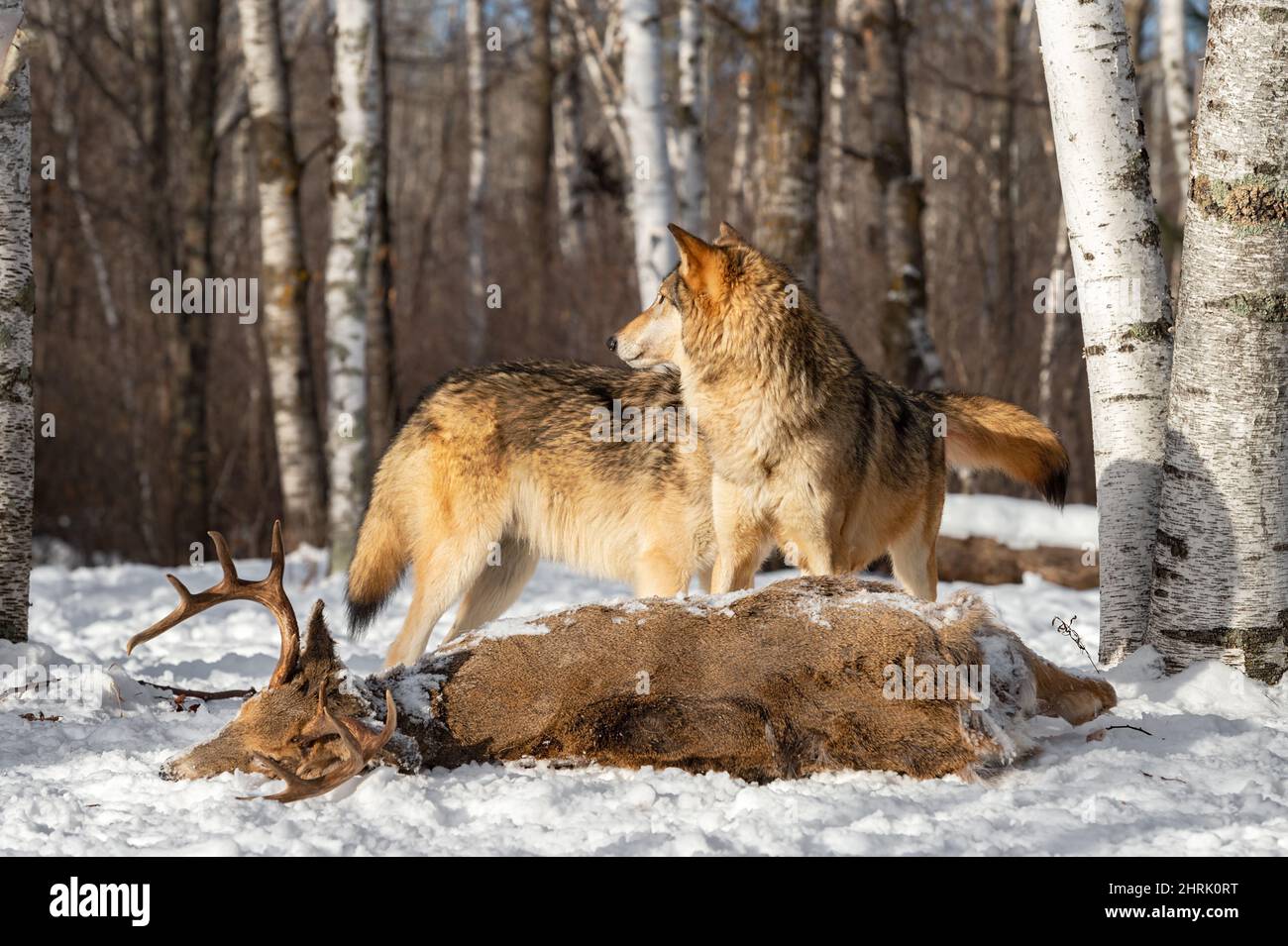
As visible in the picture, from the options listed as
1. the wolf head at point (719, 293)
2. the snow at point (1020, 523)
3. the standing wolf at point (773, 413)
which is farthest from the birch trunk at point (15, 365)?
the snow at point (1020, 523)

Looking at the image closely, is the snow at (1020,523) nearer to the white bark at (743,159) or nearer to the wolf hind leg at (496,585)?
the wolf hind leg at (496,585)

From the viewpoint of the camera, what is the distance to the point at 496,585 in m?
6.19

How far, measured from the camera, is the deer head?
366cm

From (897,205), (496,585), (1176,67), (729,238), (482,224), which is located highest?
(1176,67)

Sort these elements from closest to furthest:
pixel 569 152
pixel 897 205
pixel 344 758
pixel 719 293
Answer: pixel 344 758 < pixel 719 293 < pixel 897 205 < pixel 569 152

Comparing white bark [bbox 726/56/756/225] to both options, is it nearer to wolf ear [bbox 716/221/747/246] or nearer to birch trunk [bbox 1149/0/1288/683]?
wolf ear [bbox 716/221/747/246]

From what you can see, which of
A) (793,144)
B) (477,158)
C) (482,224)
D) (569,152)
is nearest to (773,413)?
(793,144)

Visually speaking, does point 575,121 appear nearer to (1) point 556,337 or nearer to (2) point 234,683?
(1) point 556,337

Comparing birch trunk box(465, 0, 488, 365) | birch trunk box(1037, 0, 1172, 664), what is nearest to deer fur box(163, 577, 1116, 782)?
birch trunk box(1037, 0, 1172, 664)

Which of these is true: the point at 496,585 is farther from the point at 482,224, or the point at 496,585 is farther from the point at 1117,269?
the point at 482,224

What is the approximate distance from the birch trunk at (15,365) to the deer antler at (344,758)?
2470 millimetres

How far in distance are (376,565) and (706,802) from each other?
2919 mm

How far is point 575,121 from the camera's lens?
22094mm

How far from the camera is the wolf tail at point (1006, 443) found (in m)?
5.61
